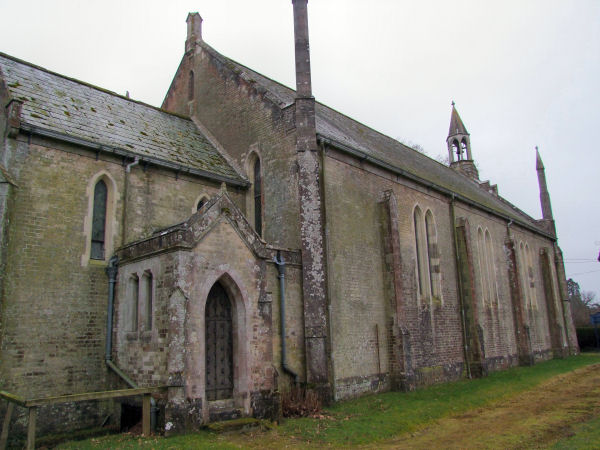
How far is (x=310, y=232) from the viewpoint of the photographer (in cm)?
1539

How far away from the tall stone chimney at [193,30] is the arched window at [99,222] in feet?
34.7

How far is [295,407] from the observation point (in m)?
13.3

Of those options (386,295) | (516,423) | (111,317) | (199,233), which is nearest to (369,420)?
(516,423)

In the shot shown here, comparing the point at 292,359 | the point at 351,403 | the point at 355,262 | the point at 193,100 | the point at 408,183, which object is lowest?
the point at 351,403

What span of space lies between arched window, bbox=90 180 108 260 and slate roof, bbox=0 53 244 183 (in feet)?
4.45

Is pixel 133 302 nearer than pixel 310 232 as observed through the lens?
Yes

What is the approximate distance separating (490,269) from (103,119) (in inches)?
826

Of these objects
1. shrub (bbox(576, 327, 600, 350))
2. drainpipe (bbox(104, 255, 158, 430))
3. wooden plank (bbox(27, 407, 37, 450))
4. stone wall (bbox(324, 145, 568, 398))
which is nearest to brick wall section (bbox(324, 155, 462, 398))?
stone wall (bbox(324, 145, 568, 398))

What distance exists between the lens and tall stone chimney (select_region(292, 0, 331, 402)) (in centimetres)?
1459

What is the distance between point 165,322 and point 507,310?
2207 centimetres

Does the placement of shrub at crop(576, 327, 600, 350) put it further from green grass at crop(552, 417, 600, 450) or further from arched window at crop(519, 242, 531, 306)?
green grass at crop(552, 417, 600, 450)

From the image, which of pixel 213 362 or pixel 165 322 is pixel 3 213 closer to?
pixel 165 322

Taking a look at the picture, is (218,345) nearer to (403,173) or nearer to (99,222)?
(99,222)

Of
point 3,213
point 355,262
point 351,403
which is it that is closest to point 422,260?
point 355,262
